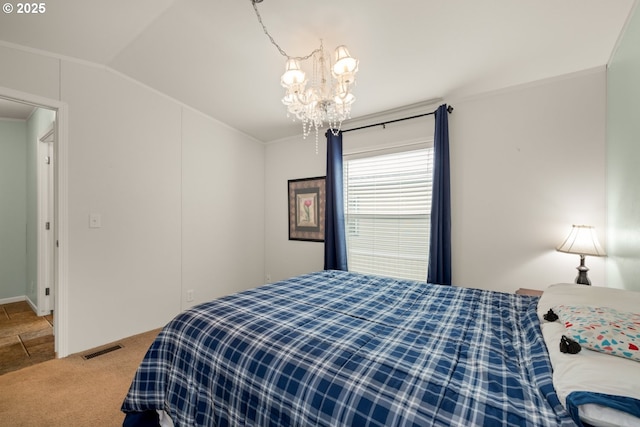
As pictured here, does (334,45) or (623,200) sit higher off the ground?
(334,45)

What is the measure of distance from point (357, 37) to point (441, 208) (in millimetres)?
1659

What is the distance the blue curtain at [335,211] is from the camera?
3.36m

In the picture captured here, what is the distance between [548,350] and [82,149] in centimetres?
348

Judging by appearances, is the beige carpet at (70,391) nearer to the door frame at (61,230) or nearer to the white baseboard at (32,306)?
the door frame at (61,230)

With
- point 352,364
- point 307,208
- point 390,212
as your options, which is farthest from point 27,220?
point 352,364

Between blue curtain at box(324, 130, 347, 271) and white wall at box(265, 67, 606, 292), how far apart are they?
97 centimetres

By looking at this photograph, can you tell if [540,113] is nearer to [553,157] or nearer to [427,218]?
[553,157]

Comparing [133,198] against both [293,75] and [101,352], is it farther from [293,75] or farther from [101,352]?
[293,75]

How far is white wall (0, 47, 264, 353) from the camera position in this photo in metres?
2.43

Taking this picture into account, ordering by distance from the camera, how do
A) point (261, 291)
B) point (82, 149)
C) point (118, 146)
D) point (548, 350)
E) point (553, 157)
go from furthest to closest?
point (118, 146) → point (82, 149) → point (553, 157) → point (261, 291) → point (548, 350)

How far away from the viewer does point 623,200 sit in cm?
173

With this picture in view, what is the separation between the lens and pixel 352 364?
979mm

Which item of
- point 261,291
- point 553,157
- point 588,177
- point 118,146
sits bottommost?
point 261,291

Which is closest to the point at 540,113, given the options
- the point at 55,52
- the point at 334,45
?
the point at 334,45
